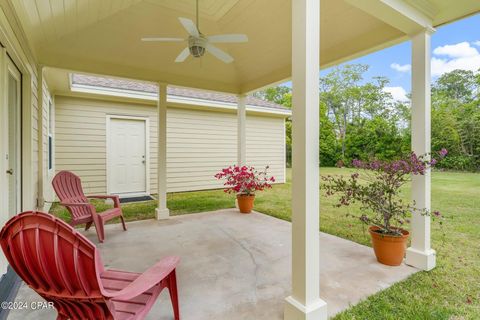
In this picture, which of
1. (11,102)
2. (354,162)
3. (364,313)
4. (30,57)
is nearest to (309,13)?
(354,162)

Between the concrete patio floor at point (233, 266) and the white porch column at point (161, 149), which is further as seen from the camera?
the white porch column at point (161, 149)

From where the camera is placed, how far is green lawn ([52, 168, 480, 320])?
1.97 meters

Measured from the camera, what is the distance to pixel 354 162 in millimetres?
2777

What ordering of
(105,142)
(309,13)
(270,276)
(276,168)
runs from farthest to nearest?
(276,168), (105,142), (270,276), (309,13)

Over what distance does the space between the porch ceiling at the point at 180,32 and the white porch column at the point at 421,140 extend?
0.39 m

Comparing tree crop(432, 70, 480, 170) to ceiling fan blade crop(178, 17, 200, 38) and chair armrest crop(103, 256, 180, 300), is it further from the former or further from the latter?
chair armrest crop(103, 256, 180, 300)

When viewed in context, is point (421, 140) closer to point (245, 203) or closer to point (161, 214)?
point (245, 203)

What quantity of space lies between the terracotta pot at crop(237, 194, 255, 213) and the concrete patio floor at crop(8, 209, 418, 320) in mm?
838

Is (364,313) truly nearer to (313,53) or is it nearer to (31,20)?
(313,53)

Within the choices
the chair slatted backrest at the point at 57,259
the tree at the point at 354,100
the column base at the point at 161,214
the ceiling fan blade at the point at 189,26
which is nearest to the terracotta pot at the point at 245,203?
the column base at the point at 161,214

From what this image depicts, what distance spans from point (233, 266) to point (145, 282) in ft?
4.93

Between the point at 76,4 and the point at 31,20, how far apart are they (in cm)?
51

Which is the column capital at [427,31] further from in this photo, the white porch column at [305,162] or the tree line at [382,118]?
the tree line at [382,118]

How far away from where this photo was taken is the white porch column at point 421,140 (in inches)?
105
